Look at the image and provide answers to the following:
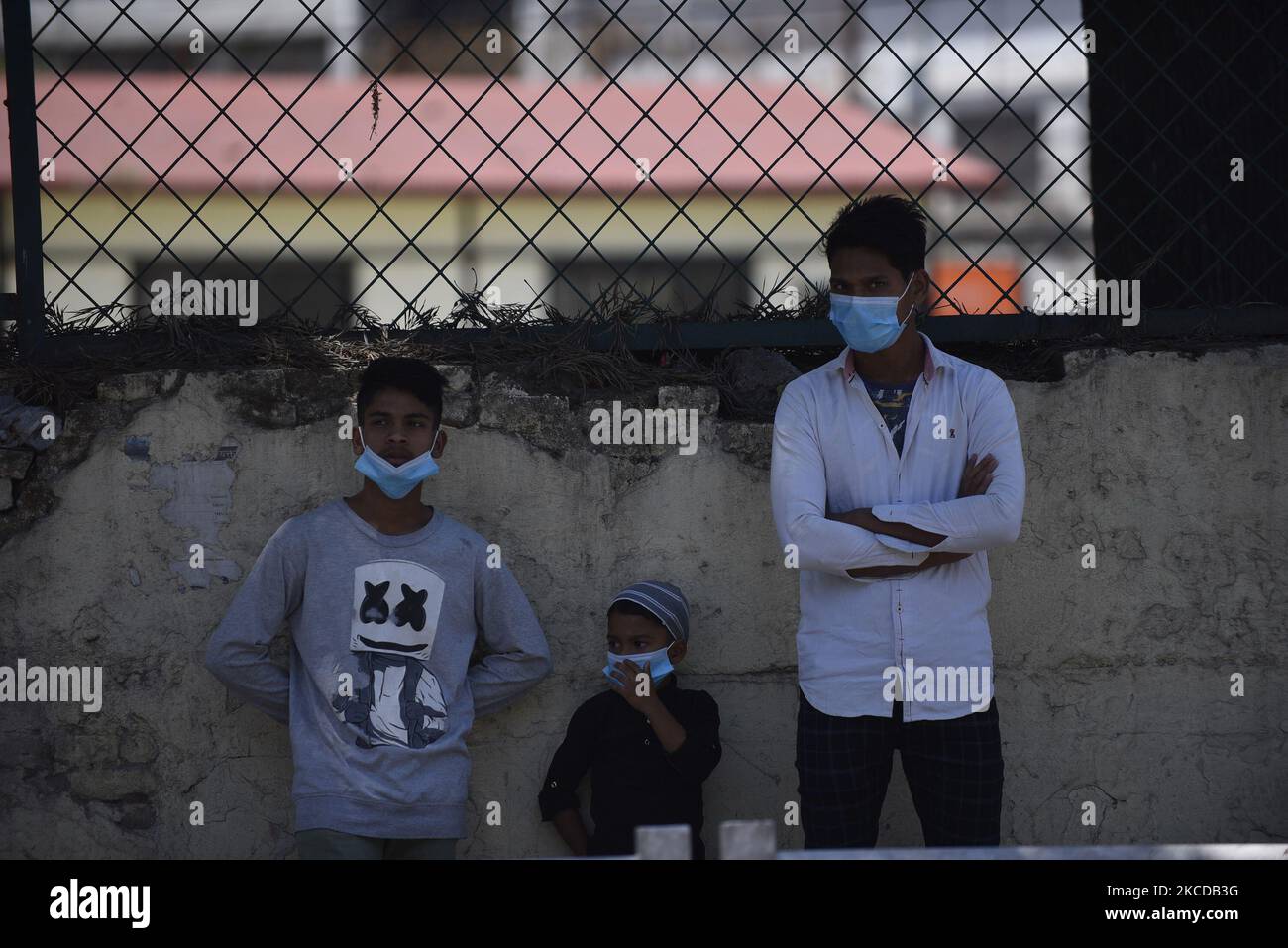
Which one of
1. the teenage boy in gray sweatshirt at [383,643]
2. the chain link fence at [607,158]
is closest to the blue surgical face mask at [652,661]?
the teenage boy in gray sweatshirt at [383,643]

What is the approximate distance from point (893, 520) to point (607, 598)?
1.01m

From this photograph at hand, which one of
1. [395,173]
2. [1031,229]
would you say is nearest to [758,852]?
[395,173]

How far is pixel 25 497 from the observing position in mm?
3979

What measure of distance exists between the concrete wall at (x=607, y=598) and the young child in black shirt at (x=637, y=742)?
21 centimetres

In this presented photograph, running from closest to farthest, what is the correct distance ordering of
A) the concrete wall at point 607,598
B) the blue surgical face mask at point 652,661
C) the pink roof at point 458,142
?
the blue surgical face mask at point 652,661 < the concrete wall at point 607,598 < the pink roof at point 458,142

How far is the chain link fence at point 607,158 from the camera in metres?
4.35

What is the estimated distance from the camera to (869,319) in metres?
3.38

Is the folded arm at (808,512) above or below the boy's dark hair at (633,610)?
above

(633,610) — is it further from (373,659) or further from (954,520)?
(954,520)

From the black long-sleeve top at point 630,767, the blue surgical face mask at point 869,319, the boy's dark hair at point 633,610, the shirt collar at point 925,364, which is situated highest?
the blue surgical face mask at point 869,319

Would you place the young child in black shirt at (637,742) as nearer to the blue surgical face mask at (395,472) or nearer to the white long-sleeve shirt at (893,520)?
the white long-sleeve shirt at (893,520)

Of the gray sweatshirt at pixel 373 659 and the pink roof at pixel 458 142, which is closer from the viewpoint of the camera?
the gray sweatshirt at pixel 373 659

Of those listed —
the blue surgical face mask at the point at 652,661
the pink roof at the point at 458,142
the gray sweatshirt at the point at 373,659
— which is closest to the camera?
the gray sweatshirt at the point at 373,659
